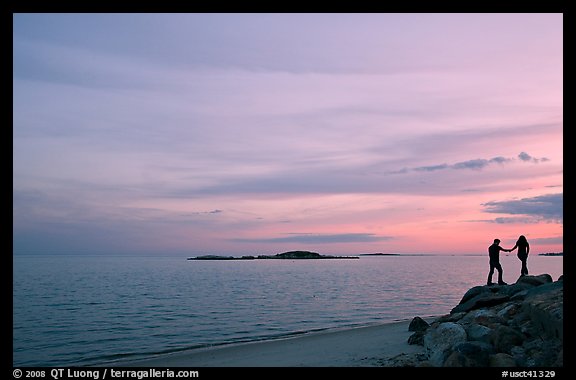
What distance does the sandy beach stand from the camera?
14.5 metres

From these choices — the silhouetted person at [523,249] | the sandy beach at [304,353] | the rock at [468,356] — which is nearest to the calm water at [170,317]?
the sandy beach at [304,353]

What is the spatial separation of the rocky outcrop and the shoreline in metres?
1.51

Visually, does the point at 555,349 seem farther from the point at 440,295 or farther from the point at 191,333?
the point at 440,295

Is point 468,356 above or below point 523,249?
below

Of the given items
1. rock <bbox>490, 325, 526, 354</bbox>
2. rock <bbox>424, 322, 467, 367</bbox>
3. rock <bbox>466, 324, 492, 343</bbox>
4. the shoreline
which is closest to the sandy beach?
the shoreline

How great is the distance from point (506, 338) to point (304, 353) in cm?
737

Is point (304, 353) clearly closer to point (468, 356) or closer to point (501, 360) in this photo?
point (468, 356)

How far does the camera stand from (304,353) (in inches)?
657

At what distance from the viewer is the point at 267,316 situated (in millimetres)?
31297

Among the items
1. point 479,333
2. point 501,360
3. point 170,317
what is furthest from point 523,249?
point 170,317
